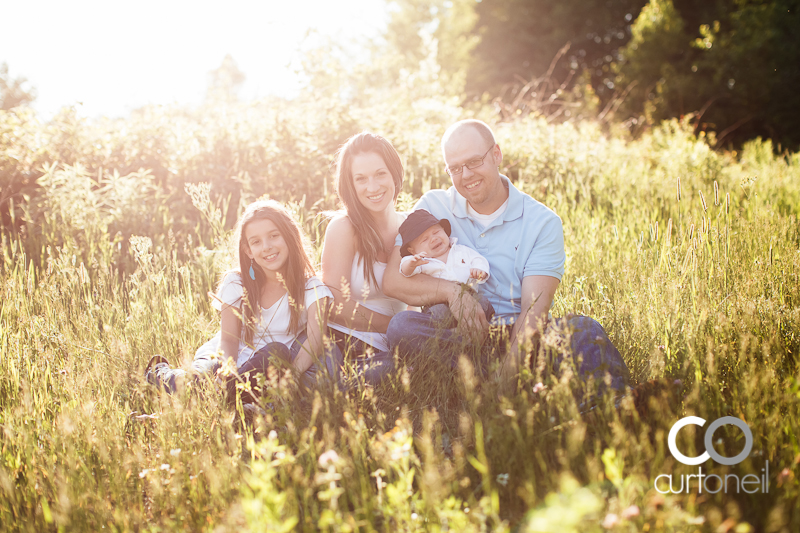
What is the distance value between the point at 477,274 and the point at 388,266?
521 millimetres

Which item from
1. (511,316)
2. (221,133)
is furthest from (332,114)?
(511,316)

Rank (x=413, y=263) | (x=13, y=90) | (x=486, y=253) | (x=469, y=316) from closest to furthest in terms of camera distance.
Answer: (x=469, y=316), (x=413, y=263), (x=486, y=253), (x=13, y=90)

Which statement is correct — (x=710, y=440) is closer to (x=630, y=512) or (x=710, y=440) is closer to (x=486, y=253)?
(x=630, y=512)

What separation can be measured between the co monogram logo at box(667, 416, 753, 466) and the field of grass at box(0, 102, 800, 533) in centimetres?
3

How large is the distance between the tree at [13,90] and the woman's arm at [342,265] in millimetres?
41507

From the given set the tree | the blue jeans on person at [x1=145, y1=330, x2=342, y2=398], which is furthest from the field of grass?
the tree

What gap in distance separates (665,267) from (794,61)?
1434 cm

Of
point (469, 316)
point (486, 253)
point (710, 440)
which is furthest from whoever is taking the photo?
point (486, 253)

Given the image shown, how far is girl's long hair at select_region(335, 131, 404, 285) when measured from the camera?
3.03 metres

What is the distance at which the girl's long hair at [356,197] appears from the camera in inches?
119

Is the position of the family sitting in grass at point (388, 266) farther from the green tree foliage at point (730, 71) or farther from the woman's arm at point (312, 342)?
the green tree foliage at point (730, 71)

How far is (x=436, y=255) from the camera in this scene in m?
3.02

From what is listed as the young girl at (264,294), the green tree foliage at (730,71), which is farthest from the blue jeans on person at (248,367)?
the green tree foliage at (730,71)

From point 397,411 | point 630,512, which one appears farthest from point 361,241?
point 630,512
